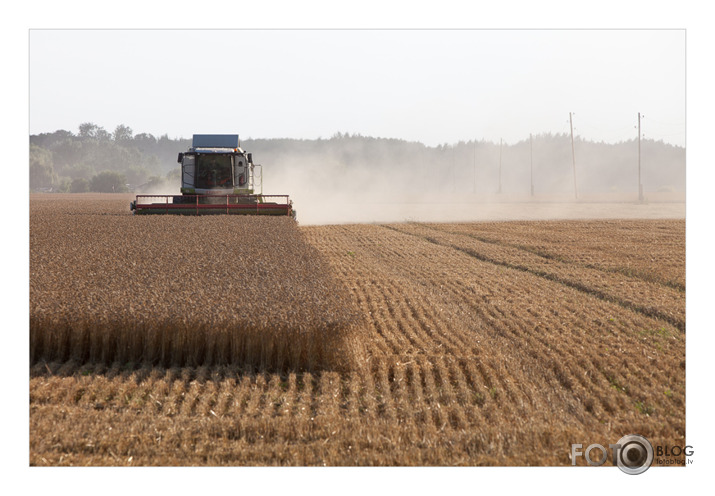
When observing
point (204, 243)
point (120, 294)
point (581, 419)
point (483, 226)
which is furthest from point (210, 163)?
point (581, 419)

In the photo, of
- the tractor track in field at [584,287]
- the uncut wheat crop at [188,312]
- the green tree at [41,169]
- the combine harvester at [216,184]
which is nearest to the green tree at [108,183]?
the green tree at [41,169]

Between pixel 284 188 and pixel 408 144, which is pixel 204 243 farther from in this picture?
pixel 408 144

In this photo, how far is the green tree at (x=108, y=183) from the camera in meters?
85.4

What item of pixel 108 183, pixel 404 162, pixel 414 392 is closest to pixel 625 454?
pixel 414 392

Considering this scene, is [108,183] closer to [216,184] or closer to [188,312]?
[216,184]

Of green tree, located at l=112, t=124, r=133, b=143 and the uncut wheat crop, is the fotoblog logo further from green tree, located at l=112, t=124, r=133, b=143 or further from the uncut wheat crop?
green tree, located at l=112, t=124, r=133, b=143

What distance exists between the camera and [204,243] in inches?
583

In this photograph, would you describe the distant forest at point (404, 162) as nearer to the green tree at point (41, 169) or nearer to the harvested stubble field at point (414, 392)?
the green tree at point (41, 169)

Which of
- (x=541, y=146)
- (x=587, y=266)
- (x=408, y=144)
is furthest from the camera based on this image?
(x=541, y=146)

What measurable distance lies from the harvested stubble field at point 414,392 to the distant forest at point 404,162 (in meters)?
72.6

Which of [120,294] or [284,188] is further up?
[284,188]

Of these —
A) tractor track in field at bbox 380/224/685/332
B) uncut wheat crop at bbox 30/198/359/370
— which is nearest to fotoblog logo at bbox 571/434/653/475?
uncut wheat crop at bbox 30/198/359/370

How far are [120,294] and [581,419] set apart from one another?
5949mm

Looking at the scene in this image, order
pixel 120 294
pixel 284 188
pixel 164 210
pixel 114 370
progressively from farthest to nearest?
pixel 284 188
pixel 164 210
pixel 120 294
pixel 114 370
